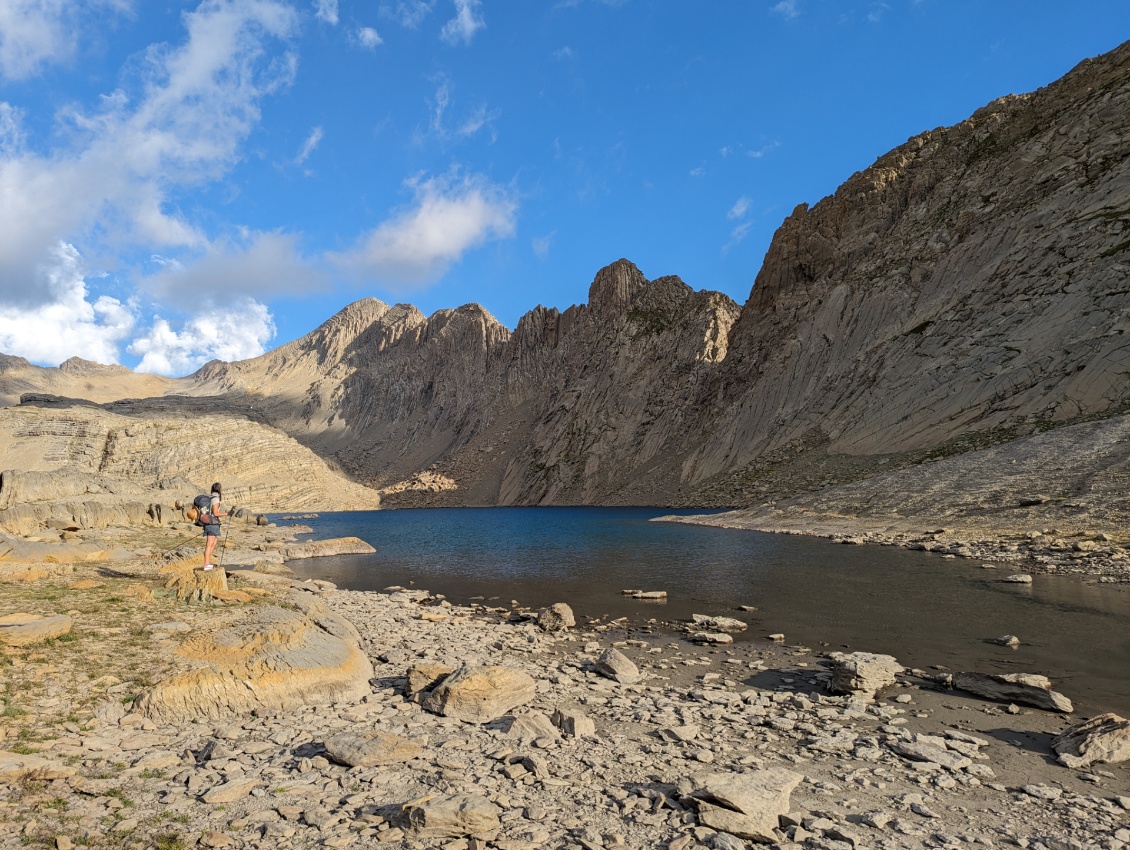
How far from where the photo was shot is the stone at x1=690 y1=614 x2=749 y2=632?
64.3 feet

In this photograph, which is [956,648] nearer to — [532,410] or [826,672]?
[826,672]

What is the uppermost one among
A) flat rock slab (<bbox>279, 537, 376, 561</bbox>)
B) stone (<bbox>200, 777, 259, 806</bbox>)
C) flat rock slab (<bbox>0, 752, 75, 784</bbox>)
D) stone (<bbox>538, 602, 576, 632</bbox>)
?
flat rock slab (<bbox>0, 752, 75, 784</bbox>)

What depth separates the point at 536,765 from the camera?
28.5 ft

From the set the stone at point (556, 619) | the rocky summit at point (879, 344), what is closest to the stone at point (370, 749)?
the stone at point (556, 619)

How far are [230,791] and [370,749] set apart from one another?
1865 mm

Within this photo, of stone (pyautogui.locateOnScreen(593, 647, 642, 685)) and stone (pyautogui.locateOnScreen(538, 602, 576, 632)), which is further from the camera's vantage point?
stone (pyautogui.locateOnScreen(538, 602, 576, 632))

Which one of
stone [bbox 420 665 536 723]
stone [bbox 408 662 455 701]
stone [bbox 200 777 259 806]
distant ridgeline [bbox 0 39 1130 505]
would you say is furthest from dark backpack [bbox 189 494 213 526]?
distant ridgeline [bbox 0 39 1130 505]

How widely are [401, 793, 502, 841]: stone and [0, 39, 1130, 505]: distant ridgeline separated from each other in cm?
6183

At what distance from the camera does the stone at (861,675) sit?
1281 cm

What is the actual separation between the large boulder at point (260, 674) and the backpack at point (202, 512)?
10170 millimetres

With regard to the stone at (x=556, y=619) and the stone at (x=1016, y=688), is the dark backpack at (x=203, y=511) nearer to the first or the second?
the stone at (x=556, y=619)

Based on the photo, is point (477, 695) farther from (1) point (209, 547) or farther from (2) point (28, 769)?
(1) point (209, 547)

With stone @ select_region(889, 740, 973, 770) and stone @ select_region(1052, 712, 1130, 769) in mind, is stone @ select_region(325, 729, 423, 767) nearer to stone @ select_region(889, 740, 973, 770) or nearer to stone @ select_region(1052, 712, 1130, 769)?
stone @ select_region(889, 740, 973, 770)

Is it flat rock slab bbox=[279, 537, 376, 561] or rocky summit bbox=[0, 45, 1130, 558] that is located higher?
rocky summit bbox=[0, 45, 1130, 558]
